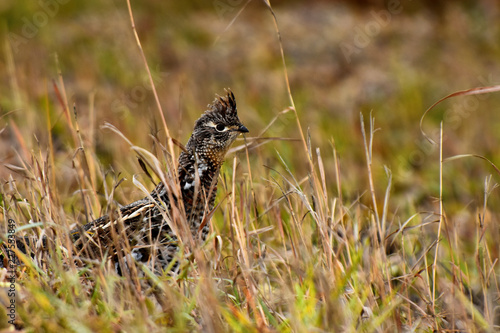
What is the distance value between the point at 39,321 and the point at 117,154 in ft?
15.4

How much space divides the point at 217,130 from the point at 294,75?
8.03 meters

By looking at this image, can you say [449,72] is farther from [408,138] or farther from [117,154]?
[117,154]

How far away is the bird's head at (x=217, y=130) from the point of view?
157 inches

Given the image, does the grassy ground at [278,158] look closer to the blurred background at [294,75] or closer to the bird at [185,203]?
the blurred background at [294,75]

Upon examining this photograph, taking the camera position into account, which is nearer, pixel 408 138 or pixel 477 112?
pixel 408 138

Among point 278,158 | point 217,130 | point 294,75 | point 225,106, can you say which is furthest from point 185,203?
point 294,75

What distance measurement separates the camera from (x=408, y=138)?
928cm

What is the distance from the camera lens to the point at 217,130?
3996mm

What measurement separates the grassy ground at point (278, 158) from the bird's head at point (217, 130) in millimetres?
173

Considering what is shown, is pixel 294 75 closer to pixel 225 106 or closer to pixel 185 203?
pixel 225 106

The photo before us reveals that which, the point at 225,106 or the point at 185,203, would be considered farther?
the point at 225,106

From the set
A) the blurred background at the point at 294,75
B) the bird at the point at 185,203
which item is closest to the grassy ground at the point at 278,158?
the blurred background at the point at 294,75

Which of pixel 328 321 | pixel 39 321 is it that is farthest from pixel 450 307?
pixel 39 321

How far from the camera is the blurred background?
799cm
